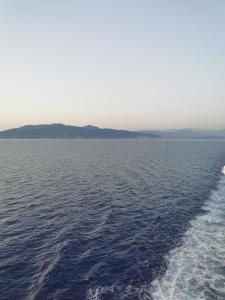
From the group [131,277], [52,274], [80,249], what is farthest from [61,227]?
[131,277]

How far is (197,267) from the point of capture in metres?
27.5

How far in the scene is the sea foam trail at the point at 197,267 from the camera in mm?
23047

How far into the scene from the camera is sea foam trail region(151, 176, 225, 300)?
23.0 meters

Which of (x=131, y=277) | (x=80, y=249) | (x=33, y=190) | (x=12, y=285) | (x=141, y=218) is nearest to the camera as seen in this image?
(x=12, y=285)

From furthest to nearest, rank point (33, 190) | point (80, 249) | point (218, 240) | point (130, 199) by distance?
point (33, 190) < point (130, 199) < point (218, 240) < point (80, 249)

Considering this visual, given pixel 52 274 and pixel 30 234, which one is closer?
pixel 52 274

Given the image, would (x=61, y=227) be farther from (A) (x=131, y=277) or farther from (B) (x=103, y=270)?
(A) (x=131, y=277)

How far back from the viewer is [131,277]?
25.4 m

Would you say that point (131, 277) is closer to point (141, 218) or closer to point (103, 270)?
point (103, 270)

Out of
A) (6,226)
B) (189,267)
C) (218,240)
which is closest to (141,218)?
(218,240)

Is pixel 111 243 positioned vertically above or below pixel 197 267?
above

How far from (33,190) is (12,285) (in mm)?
37189

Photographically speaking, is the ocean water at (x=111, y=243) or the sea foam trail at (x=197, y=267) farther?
the ocean water at (x=111, y=243)

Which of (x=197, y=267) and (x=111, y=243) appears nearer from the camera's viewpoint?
(x=197, y=267)
